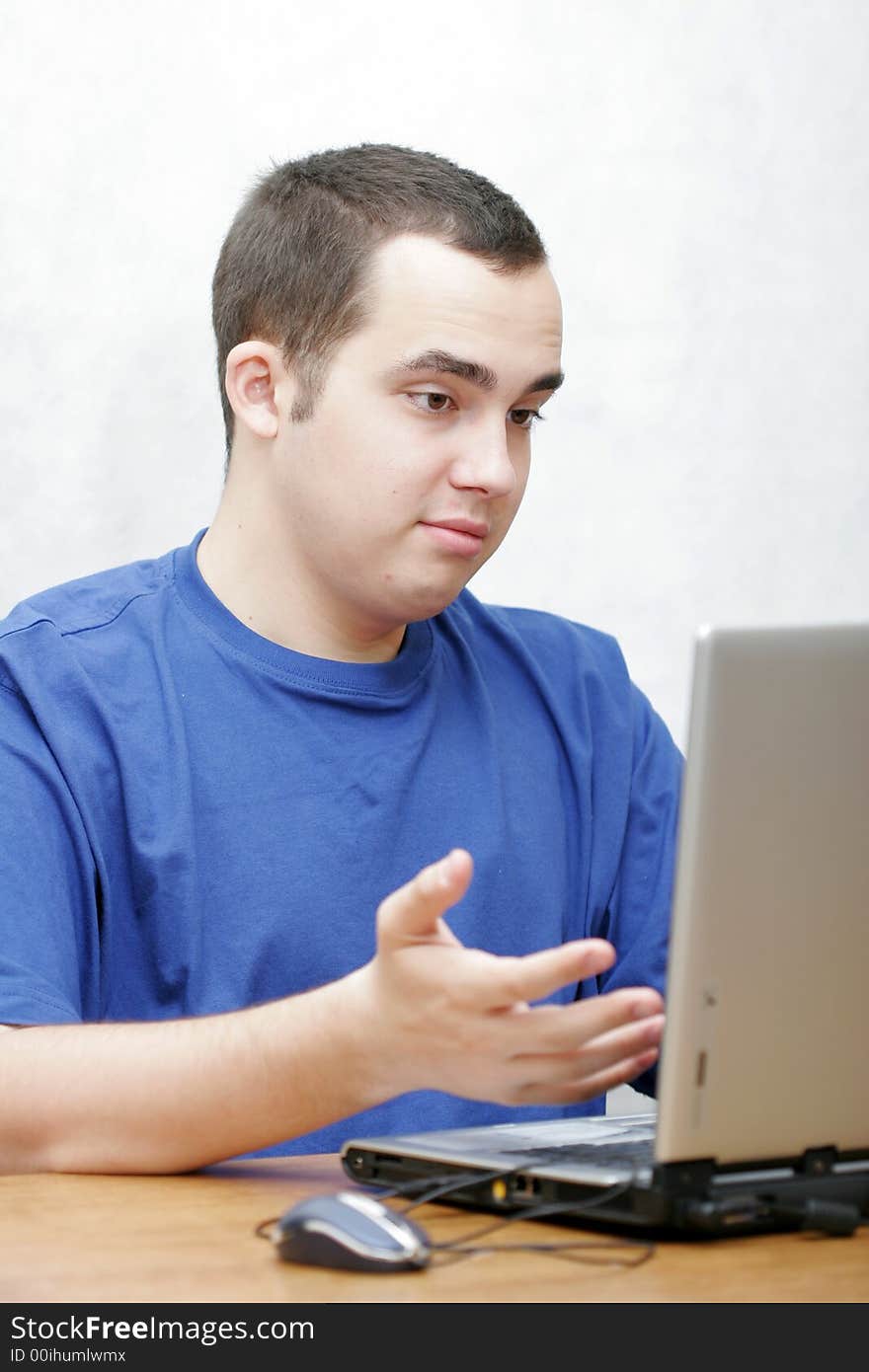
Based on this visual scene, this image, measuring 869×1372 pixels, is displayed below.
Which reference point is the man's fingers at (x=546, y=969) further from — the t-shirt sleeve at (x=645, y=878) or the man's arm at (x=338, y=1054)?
the t-shirt sleeve at (x=645, y=878)

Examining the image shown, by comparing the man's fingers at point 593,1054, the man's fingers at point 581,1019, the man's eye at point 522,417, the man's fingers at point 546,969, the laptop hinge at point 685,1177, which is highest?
the man's eye at point 522,417

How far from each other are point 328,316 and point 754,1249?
0.90m

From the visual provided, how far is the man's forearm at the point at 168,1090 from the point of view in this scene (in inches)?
41.2

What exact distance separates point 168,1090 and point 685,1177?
0.34m

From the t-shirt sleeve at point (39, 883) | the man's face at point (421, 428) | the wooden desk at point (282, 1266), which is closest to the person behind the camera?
the wooden desk at point (282, 1266)

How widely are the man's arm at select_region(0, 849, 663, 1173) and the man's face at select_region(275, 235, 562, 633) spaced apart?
0.51 m

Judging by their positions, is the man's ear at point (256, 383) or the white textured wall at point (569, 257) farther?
the white textured wall at point (569, 257)

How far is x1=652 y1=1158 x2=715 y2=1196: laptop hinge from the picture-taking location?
2.91ft

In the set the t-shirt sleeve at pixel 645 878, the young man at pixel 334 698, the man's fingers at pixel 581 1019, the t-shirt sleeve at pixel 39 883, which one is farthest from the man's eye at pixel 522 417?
the man's fingers at pixel 581 1019

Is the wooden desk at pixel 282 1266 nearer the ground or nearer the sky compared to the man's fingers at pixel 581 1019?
nearer the ground

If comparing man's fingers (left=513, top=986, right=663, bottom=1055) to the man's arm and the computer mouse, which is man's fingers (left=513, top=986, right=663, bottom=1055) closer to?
the man's arm

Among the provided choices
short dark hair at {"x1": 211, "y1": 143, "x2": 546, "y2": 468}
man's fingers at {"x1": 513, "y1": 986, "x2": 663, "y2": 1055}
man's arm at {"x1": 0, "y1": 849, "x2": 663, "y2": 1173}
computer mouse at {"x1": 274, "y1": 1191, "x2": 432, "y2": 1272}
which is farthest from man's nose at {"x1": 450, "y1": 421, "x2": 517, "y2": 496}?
computer mouse at {"x1": 274, "y1": 1191, "x2": 432, "y2": 1272}

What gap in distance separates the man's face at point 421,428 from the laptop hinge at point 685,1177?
0.70 metres

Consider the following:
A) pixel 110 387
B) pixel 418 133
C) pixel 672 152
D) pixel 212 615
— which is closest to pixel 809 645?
pixel 212 615
